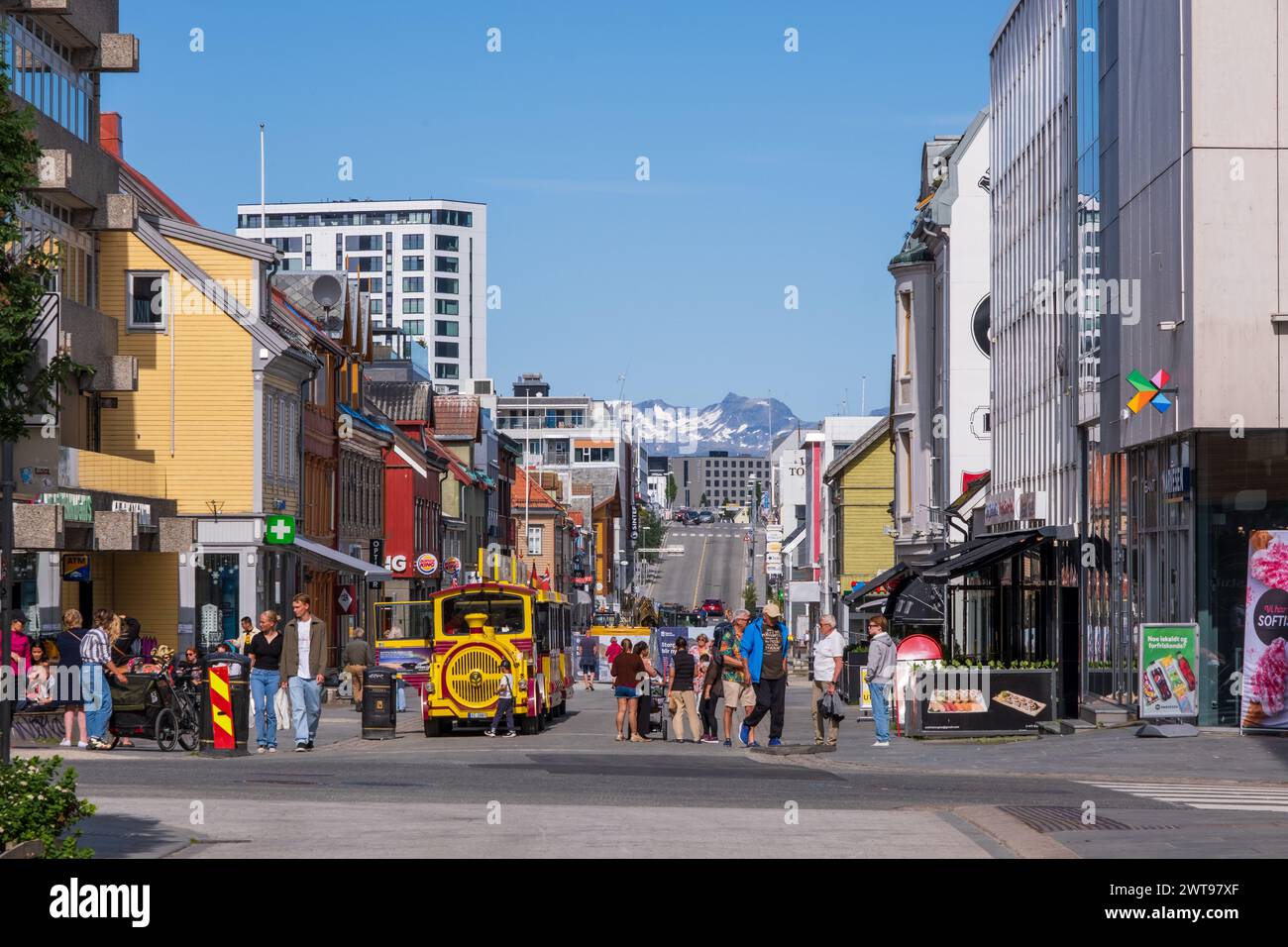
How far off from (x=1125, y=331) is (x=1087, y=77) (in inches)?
280

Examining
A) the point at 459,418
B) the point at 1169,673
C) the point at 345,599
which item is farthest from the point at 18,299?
the point at 459,418

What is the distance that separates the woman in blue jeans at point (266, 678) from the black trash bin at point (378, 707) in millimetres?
3720

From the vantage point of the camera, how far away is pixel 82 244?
42.4 meters

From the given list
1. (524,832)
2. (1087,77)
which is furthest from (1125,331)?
(524,832)

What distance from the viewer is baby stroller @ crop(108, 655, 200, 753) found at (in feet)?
83.4

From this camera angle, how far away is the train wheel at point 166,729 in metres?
25.3

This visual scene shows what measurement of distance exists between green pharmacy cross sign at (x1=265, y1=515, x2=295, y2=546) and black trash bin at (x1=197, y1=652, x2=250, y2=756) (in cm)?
2227

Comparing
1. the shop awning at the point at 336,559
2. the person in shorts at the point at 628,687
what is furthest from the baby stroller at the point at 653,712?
the shop awning at the point at 336,559

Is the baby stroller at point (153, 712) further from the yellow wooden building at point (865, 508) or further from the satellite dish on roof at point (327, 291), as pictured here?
the yellow wooden building at point (865, 508)

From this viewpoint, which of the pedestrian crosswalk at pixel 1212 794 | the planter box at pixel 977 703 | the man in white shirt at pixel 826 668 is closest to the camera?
the pedestrian crosswalk at pixel 1212 794

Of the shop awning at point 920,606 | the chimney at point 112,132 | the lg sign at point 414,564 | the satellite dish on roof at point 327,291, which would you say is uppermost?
the chimney at point 112,132
